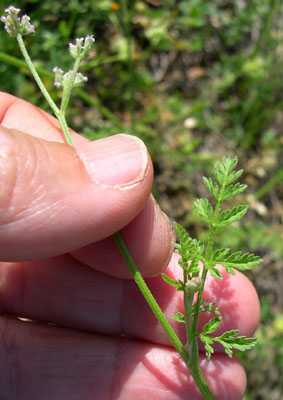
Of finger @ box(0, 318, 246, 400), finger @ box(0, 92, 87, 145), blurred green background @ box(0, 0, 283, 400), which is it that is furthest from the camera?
blurred green background @ box(0, 0, 283, 400)

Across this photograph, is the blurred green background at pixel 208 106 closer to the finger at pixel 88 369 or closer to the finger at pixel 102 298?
the finger at pixel 102 298

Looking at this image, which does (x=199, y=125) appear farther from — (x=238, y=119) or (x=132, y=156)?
(x=132, y=156)

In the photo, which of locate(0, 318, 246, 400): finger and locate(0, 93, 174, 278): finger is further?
locate(0, 318, 246, 400): finger

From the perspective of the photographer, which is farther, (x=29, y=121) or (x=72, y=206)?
(x=29, y=121)

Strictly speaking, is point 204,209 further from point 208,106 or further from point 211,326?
point 208,106

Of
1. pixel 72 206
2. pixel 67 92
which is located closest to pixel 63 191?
pixel 72 206

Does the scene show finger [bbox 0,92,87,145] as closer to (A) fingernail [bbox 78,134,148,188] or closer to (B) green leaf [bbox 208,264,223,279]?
(A) fingernail [bbox 78,134,148,188]

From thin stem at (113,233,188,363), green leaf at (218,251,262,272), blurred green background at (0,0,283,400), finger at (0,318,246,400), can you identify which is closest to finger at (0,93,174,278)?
thin stem at (113,233,188,363)
